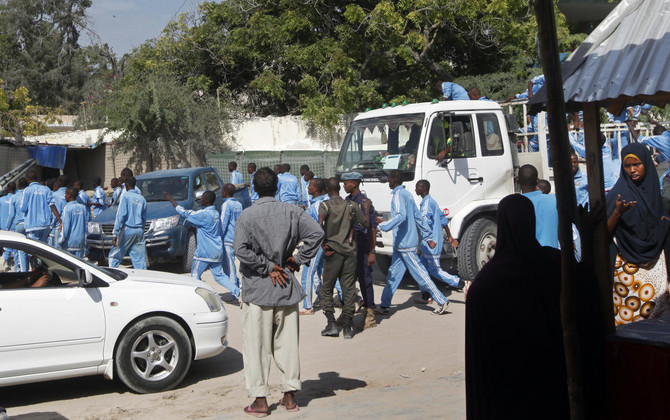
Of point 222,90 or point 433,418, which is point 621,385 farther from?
point 222,90

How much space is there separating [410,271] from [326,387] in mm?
2916

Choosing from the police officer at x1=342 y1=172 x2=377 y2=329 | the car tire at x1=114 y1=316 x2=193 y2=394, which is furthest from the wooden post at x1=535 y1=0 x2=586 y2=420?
the police officer at x1=342 y1=172 x2=377 y2=329

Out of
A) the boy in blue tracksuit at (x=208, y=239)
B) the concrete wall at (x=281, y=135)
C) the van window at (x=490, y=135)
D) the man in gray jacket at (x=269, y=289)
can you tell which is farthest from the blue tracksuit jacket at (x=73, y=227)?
the concrete wall at (x=281, y=135)

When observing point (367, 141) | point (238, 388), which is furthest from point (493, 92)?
point (238, 388)

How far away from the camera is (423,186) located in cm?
967

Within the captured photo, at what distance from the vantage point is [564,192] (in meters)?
3.23

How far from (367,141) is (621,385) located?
7.74m

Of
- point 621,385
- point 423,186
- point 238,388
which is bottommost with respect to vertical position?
point 238,388

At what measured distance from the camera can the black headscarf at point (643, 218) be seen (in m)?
5.61

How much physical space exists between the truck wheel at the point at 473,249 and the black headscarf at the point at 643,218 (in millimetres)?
4634

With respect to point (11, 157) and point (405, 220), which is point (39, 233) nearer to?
point (405, 220)

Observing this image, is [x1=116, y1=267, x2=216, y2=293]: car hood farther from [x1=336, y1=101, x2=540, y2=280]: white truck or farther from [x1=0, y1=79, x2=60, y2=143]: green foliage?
[x1=0, y1=79, x2=60, y2=143]: green foliage

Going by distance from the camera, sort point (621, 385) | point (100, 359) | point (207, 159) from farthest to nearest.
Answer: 1. point (207, 159)
2. point (100, 359)
3. point (621, 385)

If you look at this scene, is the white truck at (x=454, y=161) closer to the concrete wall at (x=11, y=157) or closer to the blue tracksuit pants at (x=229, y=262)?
the blue tracksuit pants at (x=229, y=262)
